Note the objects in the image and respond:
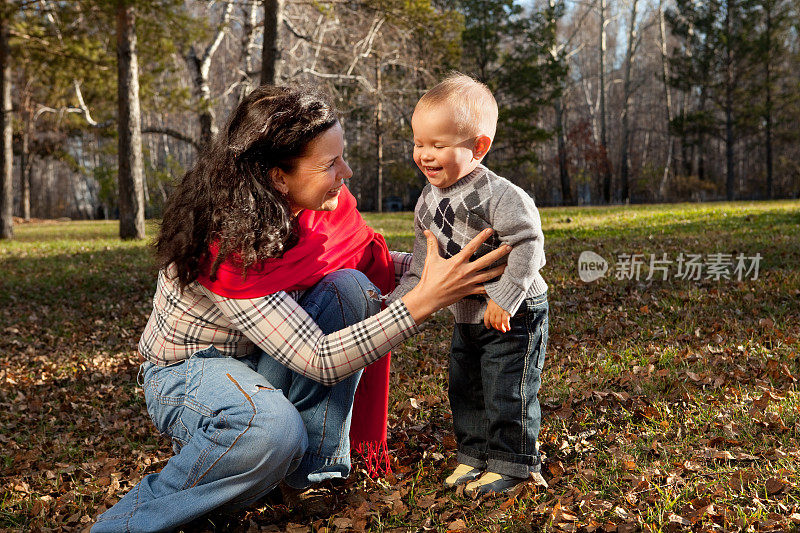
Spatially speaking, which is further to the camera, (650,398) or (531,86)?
(531,86)

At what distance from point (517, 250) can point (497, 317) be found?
24cm

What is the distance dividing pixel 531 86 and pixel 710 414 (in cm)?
2208

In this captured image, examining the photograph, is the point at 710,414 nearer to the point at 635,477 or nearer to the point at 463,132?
the point at 635,477

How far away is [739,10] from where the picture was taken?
25.6 meters

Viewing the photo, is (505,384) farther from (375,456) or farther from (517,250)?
(375,456)

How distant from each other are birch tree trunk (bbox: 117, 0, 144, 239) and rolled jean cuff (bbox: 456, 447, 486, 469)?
36.0 feet

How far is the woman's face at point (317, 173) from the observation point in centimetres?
236

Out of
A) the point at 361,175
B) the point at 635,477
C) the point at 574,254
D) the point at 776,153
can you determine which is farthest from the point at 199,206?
the point at 776,153

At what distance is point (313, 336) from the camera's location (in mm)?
2221

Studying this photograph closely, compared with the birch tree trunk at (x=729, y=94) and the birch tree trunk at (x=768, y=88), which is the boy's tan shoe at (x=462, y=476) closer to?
the birch tree trunk at (x=729, y=94)

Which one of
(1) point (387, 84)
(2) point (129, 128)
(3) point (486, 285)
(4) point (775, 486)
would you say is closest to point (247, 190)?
(3) point (486, 285)

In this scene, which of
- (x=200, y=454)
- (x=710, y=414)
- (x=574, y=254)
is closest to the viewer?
(x=200, y=454)

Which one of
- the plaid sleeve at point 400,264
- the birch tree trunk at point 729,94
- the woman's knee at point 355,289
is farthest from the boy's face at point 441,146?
the birch tree trunk at point 729,94

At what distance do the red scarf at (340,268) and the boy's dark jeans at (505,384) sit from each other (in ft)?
Answer: 1.11
